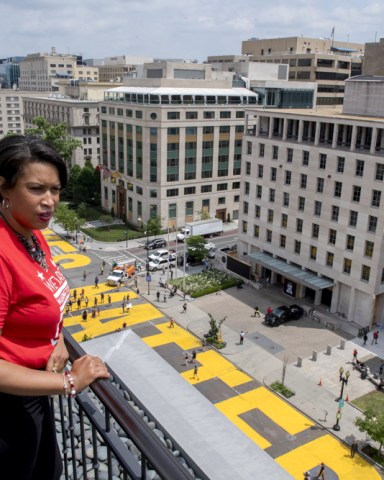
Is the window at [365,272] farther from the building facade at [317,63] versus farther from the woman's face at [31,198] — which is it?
the building facade at [317,63]

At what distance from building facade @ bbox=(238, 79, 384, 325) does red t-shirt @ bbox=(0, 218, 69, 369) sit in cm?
4046

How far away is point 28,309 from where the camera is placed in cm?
502

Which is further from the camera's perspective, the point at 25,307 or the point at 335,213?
the point at 335,213

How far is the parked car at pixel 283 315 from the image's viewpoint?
148 feet

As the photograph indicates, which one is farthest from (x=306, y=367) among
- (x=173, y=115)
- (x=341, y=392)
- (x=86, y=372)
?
(x=173, y=115)

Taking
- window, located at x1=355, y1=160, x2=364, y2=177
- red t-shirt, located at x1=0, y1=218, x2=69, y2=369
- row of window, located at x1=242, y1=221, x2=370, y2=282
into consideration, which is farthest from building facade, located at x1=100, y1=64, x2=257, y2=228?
red t-shirt, located at x1=0, y1=218, x2=69, y2=369

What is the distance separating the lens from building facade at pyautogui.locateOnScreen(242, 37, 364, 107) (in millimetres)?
104500

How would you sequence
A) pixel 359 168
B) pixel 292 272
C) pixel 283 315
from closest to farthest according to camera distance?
pixel 359 168 → pixel 283 315 → pixel 292 272

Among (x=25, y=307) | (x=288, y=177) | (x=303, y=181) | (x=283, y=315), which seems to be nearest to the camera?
(x=25, y=307)

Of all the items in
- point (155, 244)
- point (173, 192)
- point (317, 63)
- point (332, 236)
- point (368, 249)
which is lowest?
point (155, 244)

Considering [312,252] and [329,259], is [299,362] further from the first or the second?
[312,252]

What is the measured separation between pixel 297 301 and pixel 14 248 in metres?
47.3

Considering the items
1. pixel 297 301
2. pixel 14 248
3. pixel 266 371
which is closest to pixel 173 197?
pixel 297 301

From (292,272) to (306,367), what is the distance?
13.2 m
